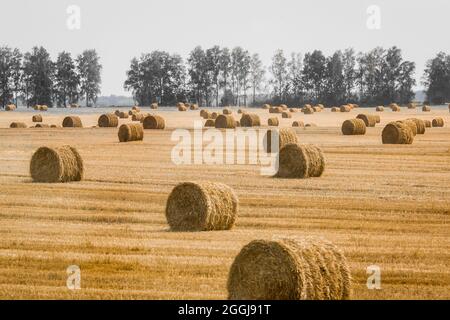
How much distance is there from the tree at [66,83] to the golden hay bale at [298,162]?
11423cm

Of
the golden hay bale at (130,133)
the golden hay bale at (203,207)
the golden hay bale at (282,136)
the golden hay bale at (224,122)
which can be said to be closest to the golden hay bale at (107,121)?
the golden hay bale at (224,122)

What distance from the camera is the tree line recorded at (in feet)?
464

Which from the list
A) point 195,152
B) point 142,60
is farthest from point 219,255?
point 142,60

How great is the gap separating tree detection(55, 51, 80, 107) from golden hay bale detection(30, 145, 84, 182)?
375 ft

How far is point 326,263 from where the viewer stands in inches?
503

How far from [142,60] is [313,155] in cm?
13016

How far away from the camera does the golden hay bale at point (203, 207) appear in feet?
65.4

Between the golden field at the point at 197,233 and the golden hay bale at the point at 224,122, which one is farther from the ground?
the golden hay bale at the point at 224,122

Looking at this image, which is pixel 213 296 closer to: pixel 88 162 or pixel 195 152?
pixel 88 162

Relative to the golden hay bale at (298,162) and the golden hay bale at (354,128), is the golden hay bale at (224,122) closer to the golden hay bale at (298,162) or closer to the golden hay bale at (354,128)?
the golden hay bale at (354,128)

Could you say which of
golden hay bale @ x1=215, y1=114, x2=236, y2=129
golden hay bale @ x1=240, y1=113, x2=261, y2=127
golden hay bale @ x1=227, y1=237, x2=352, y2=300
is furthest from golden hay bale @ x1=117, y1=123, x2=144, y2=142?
golden hay bale @ x1=227, y1=237, x2=352, y2=300

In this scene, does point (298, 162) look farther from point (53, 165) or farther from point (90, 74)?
point (90, 74)

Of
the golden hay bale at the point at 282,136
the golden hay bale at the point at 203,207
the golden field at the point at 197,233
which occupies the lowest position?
the golden field at the point at 197,233

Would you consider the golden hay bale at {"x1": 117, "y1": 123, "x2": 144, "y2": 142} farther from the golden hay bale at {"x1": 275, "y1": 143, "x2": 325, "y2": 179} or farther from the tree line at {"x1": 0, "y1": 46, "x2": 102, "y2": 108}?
the tree line at {"x1": 0, "y1": 46, "x2": 102, "y2": 108}
